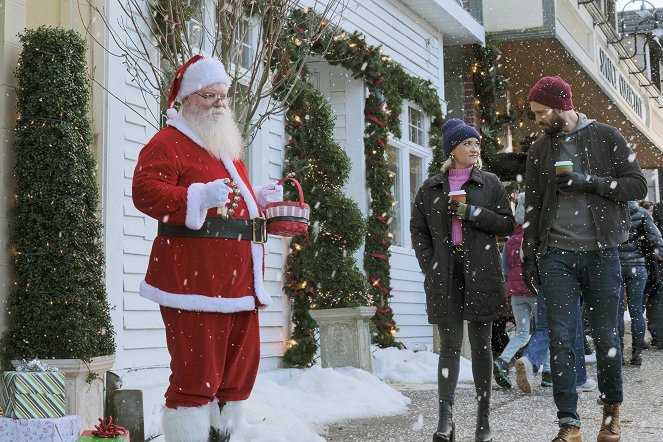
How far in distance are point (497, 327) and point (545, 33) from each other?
5747 millimetres

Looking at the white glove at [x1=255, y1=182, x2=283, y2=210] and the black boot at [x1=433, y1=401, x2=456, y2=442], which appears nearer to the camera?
the white glove at [x1=255, y1=182, x2=283, y2=210]

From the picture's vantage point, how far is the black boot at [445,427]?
5.30 m

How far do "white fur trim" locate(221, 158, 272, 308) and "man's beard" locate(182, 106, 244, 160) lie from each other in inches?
2.3

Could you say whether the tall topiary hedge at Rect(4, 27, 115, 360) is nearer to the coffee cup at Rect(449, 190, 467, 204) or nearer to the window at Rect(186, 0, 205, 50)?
the coffee cup at Rect(449, 190, 467, 204)

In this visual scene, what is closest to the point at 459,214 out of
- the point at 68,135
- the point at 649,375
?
the point at 68,135

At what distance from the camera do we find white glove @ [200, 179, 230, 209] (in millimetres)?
4059

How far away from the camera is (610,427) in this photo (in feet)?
18.0

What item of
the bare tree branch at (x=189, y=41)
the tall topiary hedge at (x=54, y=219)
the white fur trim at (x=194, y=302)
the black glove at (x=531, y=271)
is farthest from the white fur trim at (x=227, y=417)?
the bare tree branch at (x=189, y=41)

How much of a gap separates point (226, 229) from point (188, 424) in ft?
2.71

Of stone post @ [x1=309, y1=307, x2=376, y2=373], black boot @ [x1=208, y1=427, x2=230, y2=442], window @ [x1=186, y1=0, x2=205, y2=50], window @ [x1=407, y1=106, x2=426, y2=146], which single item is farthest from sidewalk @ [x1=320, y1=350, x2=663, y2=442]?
window @ [x1=407, y1=106, x2=426, y2=146]

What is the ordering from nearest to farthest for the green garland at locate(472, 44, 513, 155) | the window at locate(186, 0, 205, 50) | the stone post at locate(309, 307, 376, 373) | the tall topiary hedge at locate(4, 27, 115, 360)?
the tall topiary hedge at locate(4, 27, 115, 360), the window at locate(186, 0, 205, 50), the stone post at locate(309, 307, 376, 373), the green garland at locate(472, 44, 513, 155)

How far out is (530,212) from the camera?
5.75 m

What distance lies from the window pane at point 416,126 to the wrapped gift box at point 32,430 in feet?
30.3

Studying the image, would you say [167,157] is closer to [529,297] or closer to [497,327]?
[529,297]
